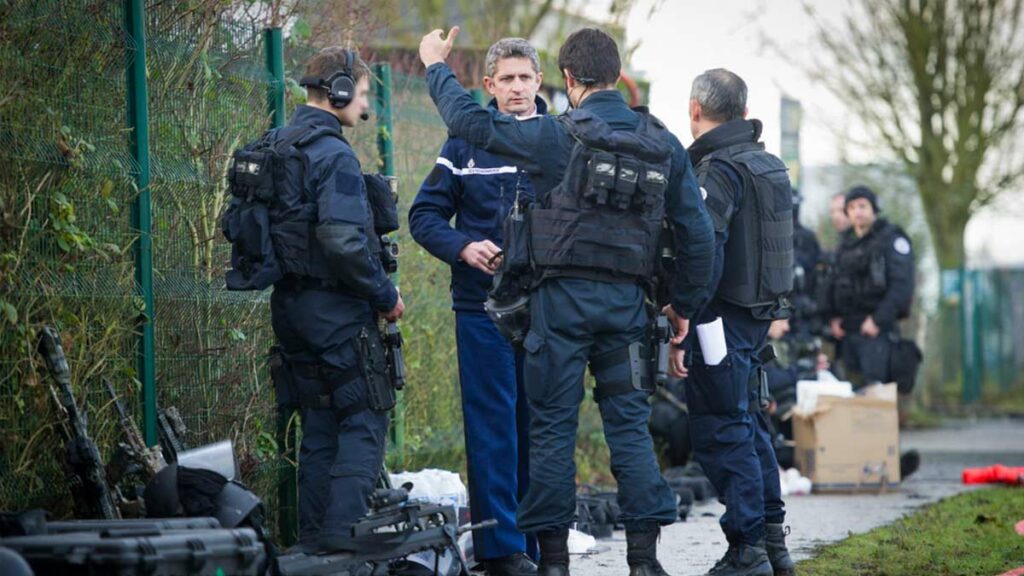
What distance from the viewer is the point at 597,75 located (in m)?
6.59

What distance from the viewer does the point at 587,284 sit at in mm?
6395

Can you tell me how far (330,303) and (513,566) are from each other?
1.41 meters

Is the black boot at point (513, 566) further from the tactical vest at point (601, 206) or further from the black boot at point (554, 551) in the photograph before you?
the tactical vest at point (601, 206)

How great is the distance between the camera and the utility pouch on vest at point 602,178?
248 inches

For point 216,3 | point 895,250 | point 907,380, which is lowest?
point 907,380

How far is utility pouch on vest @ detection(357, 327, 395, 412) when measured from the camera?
6.49 meters

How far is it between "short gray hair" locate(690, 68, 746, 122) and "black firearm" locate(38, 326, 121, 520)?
314 centimetres

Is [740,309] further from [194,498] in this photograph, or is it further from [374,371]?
[194,498]

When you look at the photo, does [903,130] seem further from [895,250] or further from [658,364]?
[658,364]

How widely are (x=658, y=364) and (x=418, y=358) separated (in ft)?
9.63

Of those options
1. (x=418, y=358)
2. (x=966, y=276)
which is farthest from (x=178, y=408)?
(x=966, y=276)

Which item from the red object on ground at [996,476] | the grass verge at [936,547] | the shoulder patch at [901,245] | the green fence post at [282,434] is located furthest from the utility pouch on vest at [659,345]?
the shoulder patch at [901,245]

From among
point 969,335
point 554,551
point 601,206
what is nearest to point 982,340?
point 969,335

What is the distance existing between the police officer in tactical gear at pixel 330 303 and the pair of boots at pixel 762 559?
5.39 feet
